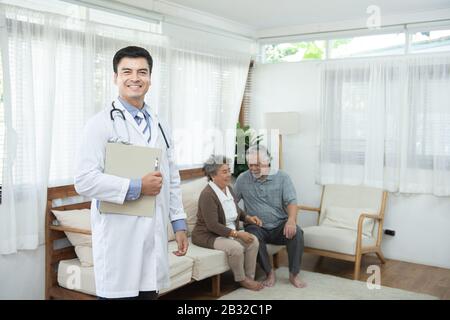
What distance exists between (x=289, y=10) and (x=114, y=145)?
352cm

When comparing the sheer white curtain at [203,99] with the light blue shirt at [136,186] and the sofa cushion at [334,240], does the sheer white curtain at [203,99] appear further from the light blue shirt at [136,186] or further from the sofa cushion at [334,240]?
the light blue shirt at [136,186]

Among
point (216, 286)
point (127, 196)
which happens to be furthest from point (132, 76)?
point (216, 286)

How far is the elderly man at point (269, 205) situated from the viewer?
4.33 m

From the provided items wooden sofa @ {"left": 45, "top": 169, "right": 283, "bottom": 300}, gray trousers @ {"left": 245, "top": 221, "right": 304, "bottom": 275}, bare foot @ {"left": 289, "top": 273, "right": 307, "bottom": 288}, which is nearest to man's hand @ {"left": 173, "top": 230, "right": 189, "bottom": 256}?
wooden sofa @ {"left": 45, "top": 169, "right": 283, "bottom": 300}

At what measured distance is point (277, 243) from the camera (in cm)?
445

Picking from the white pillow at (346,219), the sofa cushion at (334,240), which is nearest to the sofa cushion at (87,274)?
the sofa cushion at (334,240)

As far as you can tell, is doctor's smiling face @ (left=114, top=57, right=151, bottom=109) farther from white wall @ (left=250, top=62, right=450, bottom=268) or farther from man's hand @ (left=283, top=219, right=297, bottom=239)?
white wall @ (left=250, top=62, right=450, bottom=268)

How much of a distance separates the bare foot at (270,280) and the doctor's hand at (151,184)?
8.53ft

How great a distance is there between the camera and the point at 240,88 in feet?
18.8

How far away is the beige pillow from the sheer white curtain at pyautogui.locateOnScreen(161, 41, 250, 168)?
0.40 meters

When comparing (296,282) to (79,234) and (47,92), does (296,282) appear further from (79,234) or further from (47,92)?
(47,92)

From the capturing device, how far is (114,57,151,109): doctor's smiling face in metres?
1.96

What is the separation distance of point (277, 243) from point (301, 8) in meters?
2.23
